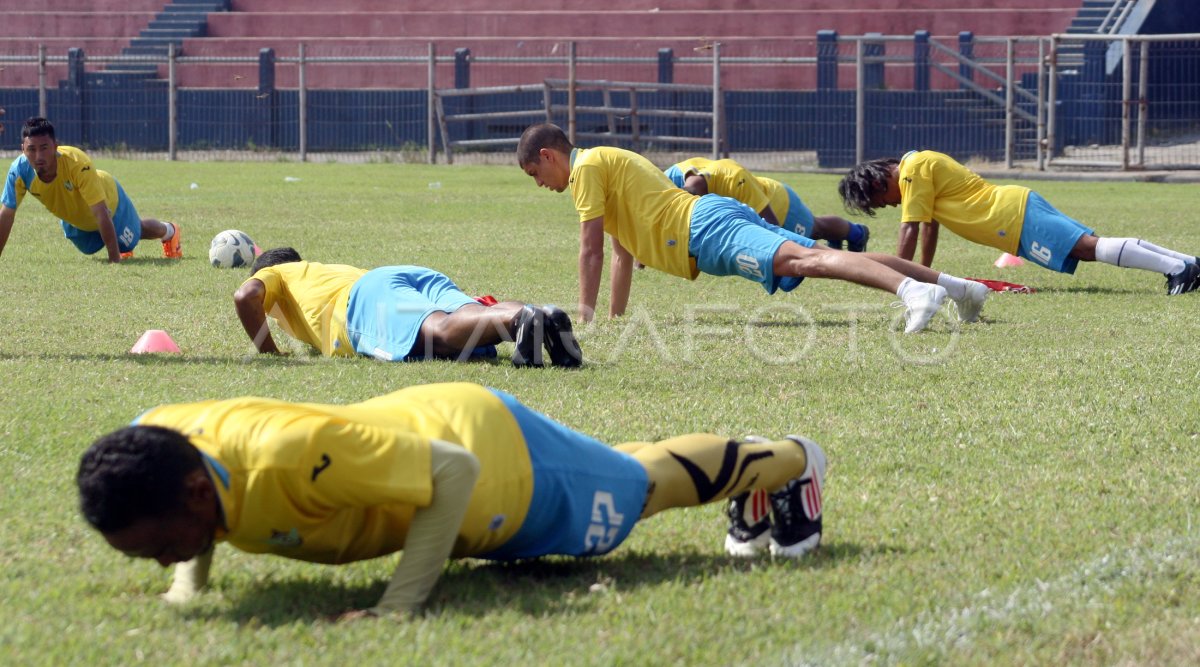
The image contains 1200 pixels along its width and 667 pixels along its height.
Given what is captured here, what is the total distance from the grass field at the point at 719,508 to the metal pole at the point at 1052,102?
11246 millimetres

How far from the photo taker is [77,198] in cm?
1200

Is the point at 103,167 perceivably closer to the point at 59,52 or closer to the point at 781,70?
the point at 59,52

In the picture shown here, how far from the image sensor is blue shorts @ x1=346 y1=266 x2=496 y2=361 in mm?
7082

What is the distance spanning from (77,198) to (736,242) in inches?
243

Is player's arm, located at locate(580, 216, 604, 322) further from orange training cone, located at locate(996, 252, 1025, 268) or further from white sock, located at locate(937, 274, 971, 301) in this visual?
orange training cone, located at locate(996, 252, 1025, 268)

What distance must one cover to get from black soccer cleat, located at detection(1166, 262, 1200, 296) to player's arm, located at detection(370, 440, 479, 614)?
7585 mm

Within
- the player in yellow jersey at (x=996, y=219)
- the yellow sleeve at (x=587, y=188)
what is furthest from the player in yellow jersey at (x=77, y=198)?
the player in yellow jersey at (x=996, y=219)

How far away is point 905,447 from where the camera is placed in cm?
532

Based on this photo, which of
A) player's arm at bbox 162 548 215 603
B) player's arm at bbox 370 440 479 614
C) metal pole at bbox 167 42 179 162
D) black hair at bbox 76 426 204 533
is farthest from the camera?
metal pole at bbox 167 42 179 162

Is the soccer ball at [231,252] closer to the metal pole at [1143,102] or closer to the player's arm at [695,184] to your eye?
the player's arm at [695,184]

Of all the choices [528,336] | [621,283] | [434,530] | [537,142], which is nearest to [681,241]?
[621,283]

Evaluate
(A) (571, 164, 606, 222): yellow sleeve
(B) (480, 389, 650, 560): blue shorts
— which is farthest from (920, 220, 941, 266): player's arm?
(B) (480, 389, 650, 560): blue shorts

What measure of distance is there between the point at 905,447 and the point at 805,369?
1720 mm

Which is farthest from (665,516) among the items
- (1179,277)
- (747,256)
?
(1179,277)
